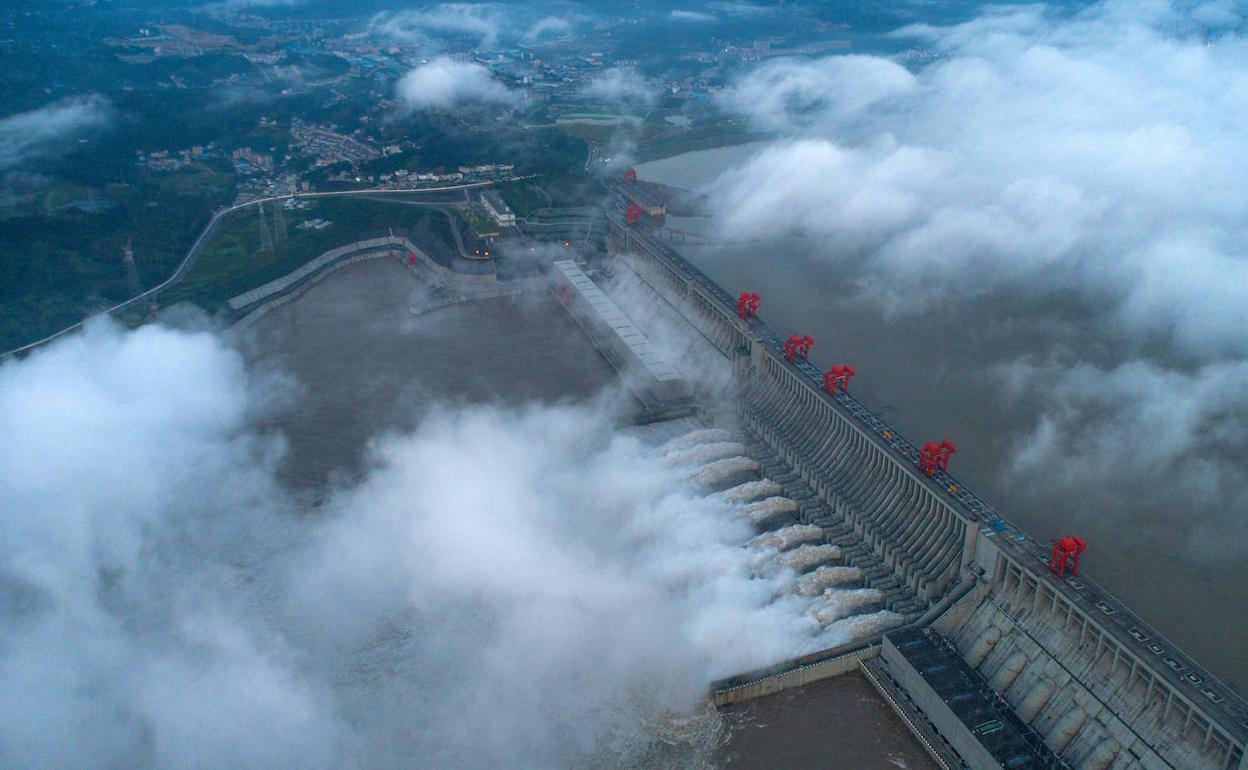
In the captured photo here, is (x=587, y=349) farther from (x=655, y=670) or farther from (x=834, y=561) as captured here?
(x=655, y=670)

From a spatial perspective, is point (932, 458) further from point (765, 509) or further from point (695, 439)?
point (695, 439)

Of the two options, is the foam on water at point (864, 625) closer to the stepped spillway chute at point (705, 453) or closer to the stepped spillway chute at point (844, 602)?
the stepped spillway chute at point (844, 602)

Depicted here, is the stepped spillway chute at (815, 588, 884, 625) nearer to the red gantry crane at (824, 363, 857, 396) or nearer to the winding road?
the red gantry crane at (824, 363, 857, 396)

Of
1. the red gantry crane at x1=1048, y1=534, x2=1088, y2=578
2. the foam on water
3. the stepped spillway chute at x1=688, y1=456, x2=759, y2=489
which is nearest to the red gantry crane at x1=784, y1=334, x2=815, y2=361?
the stepped spillway chute at x1=688, y1=456, x2=759, y2=489

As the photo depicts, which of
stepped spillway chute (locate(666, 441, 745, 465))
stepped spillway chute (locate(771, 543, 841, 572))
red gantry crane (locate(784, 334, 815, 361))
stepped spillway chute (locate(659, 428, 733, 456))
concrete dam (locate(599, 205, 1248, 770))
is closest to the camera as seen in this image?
concrete dam (locate(599, 205, 1248, 770))

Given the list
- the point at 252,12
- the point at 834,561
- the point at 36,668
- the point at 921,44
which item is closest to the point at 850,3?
the point at 921,44

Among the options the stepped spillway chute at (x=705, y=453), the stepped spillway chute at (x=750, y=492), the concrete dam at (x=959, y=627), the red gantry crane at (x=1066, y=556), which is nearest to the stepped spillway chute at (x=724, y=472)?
the concrete dam at (x=959, y=627)

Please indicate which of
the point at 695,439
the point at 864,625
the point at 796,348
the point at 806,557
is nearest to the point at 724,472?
the point at 695,439
